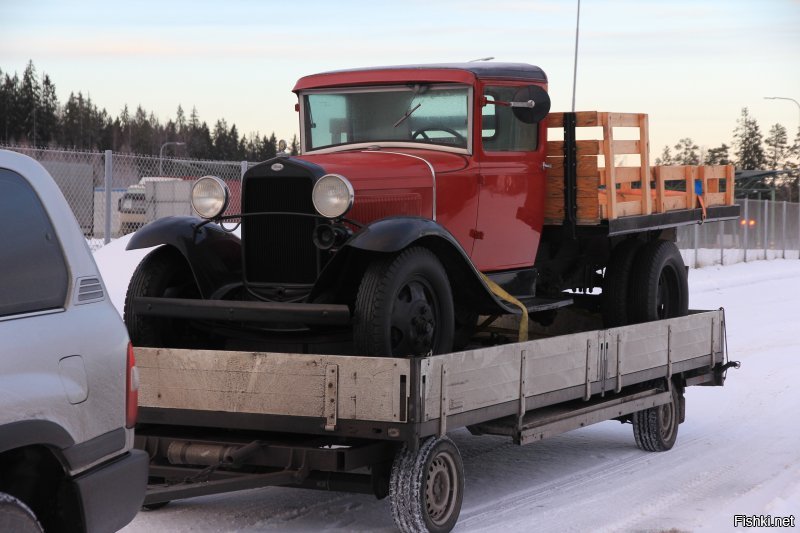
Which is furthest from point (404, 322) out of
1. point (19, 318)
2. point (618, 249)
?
point (618, 249)

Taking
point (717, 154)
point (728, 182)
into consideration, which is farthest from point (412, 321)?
point (717, 154)

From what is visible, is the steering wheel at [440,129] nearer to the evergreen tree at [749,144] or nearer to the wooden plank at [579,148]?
the wooden plank at [579,148]

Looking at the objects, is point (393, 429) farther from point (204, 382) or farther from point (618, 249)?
point (618, 249)

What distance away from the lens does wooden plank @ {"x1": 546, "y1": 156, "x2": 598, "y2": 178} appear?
8.91m

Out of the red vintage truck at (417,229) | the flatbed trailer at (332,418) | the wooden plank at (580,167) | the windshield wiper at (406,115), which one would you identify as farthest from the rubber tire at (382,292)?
the wooden plank at (580,167)

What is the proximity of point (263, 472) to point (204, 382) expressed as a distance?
61cm

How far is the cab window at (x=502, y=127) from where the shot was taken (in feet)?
27.0

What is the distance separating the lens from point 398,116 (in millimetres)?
8266

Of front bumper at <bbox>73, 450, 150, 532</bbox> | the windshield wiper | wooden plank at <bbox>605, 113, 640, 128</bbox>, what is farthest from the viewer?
wooden plank at <bbox>605, 113, 640, 128</bbox>

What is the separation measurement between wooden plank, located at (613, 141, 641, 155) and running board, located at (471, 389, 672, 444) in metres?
1.87

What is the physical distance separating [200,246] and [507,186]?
223 centimetres

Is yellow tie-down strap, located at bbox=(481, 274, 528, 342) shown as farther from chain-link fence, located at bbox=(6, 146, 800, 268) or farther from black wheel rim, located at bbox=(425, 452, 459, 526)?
chain-link fence, located at bbox=(6, 146, 800, 268)

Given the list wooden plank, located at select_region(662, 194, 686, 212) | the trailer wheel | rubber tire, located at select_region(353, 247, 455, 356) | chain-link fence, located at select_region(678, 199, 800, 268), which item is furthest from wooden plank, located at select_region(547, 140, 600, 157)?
chain-link fence, located at select_region(678, 199, 800, 268)

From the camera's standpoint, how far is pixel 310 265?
710 centimetres
